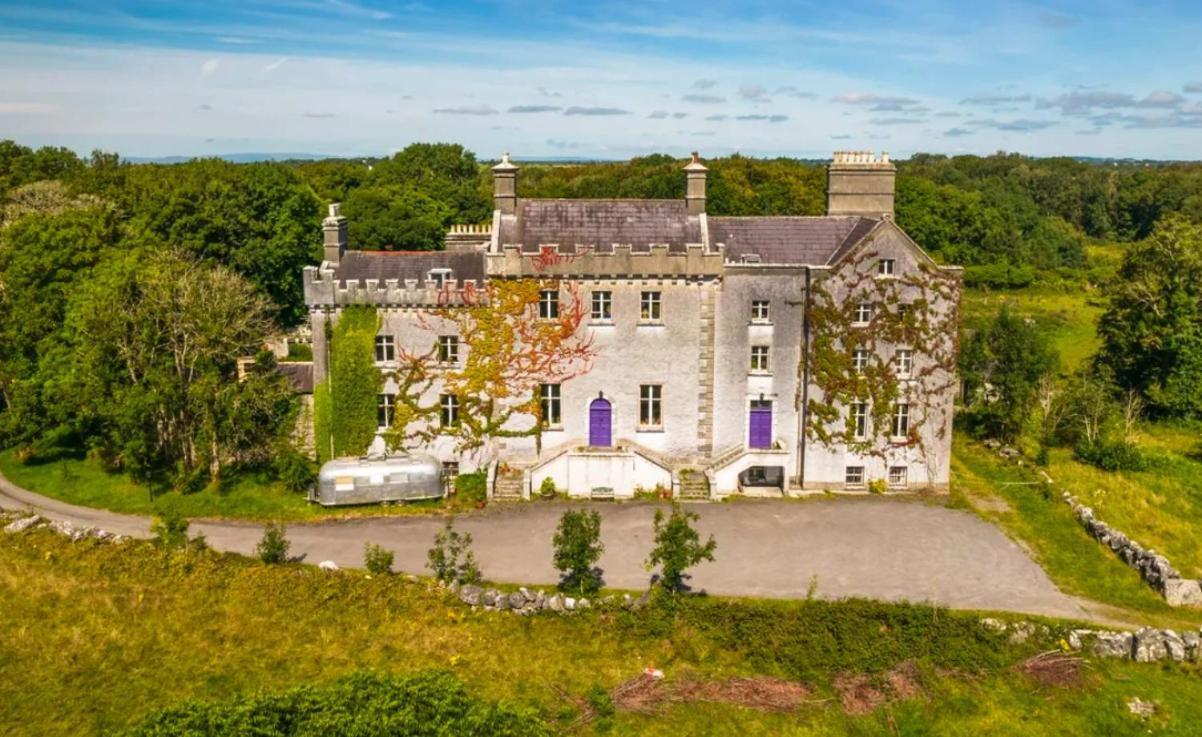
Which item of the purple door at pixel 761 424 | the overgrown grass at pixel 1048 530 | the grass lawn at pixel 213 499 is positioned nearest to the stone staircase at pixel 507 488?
the grass lawn at pixel 213 499

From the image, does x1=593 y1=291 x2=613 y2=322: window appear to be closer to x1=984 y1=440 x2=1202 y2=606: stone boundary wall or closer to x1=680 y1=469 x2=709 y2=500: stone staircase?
x1=680 y1=469 x2=709 y2=500: stone staircase

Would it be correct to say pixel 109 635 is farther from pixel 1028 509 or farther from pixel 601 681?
pixel 1028 509

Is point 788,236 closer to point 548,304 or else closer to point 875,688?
point 548,304

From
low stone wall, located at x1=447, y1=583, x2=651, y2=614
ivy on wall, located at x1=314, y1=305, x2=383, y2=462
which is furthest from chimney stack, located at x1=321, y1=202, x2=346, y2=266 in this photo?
low stone wall, located at x1=447, y1=583, x2=651, y2=614

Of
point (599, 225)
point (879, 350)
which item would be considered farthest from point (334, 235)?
point (879, 350)

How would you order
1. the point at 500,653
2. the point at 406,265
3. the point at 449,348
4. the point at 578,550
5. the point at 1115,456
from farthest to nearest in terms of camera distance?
the point at 1115,456 < the point at 406,265 < the point at 449,348 < the point at 578,550 < the point at 500,653

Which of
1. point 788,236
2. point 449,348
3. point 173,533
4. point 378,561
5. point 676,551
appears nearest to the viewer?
point 676,551
